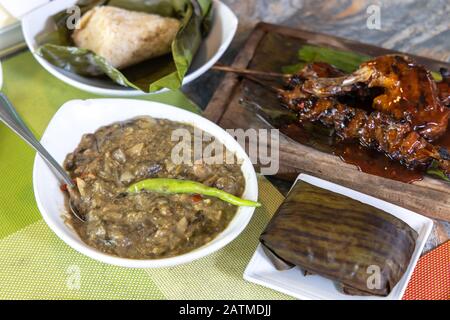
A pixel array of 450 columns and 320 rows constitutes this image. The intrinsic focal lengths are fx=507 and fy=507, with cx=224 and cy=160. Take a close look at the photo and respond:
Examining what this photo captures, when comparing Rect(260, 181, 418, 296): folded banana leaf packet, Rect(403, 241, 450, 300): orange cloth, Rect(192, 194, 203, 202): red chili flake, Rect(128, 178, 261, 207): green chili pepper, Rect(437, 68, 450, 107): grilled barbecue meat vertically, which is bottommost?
Rect(403, 241, 450, 300): orange cloth

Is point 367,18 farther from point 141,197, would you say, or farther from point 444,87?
point 141,197

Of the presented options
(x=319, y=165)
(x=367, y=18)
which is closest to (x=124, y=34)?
(x=319, y=165)

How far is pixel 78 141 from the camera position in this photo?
8.27 ft

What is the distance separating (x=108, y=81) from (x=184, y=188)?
1.18m

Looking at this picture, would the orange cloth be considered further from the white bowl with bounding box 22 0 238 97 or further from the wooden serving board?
the white bowl with bounding box 22 0 238 97

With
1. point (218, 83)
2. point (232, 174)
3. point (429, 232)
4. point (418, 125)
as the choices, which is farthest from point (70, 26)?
point (429, 232)

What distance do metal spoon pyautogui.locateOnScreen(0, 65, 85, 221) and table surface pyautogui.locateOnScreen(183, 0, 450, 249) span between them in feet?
5.95

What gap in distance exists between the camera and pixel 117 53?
3.02 meters

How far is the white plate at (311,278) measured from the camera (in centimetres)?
212

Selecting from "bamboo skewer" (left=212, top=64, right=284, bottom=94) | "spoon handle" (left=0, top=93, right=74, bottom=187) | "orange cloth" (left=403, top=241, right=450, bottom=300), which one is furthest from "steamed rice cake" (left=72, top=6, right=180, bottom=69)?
"orange cloth" (left=403, top=241, right=450, bottom=300)

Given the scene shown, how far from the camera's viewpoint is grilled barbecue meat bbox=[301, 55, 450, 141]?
8.53 ft

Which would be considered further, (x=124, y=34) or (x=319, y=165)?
(x=124, y=34)

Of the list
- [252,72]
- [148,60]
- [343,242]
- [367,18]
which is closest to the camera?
[343,242]

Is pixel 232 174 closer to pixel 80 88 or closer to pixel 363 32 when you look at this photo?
pixel 80 88
